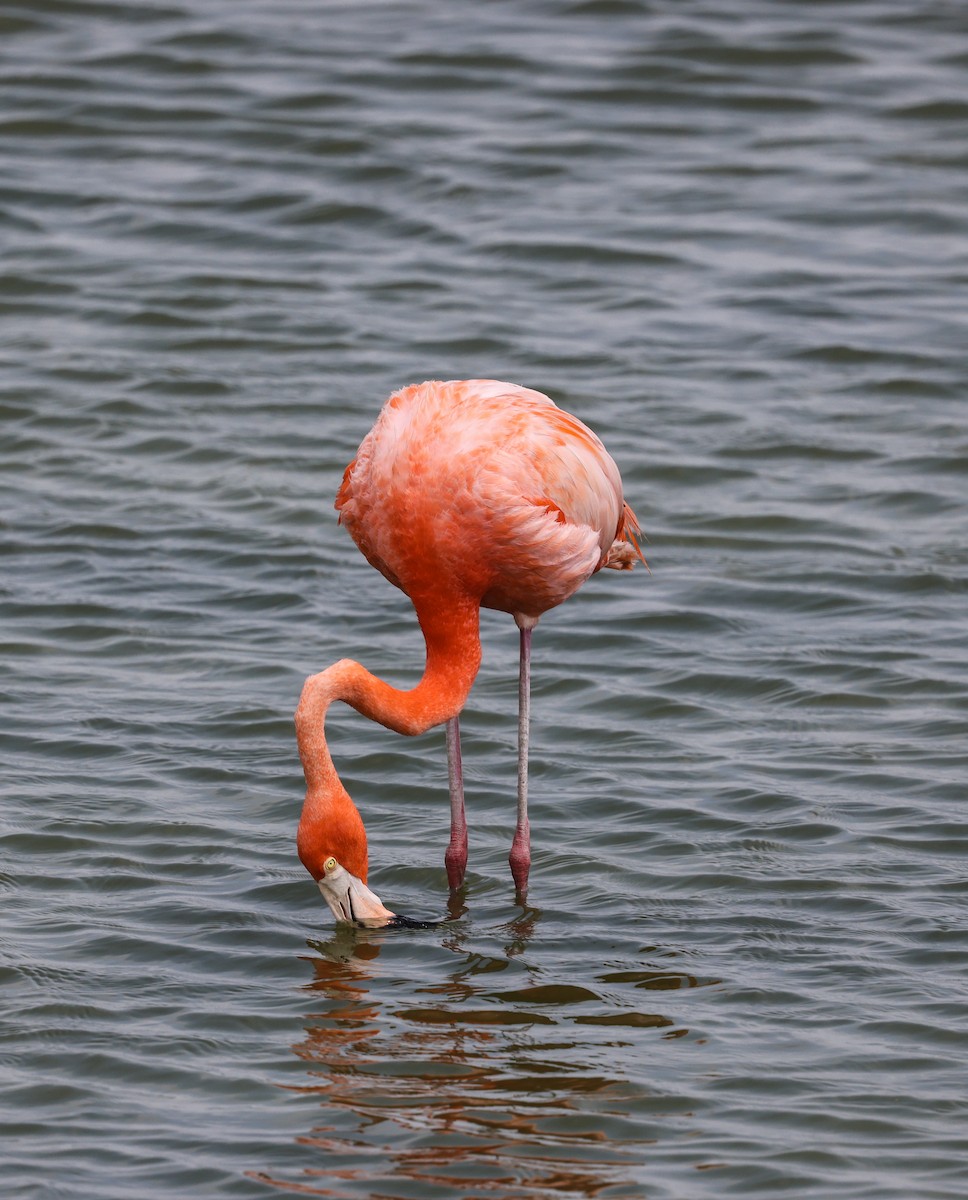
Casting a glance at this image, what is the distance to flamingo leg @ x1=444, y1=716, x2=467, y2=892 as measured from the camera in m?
7.43

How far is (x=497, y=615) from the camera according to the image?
10.3 m

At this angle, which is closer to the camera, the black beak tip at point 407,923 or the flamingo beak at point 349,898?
the flamingo beak at point 349,898

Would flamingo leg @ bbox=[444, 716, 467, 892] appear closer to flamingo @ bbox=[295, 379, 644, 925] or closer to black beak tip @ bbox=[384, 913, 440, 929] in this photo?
flamingo @ bbox=[295, 379, 644, 925]

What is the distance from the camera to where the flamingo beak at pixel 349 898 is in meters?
6.63

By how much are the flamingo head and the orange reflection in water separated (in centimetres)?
16

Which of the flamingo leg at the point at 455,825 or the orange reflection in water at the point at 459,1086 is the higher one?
the flamingo leg at the point at 455,825

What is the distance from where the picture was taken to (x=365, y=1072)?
5.95 meters

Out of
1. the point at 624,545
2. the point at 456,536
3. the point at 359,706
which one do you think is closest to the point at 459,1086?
the point at 359,706

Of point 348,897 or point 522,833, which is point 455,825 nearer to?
point 522,833

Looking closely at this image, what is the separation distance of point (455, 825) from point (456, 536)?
1.17 meters

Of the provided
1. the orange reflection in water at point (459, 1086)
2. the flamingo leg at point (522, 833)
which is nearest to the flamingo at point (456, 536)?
the flamingo leg at point (522, 833)

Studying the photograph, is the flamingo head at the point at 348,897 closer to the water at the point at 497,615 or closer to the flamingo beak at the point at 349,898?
the flamingo beak at the point at 349,898

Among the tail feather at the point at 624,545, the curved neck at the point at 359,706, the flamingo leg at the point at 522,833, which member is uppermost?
the tail feather at the point at 624,545

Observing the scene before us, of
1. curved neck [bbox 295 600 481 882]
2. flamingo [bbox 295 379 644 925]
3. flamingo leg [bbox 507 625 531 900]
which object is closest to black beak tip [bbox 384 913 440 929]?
flamingo [bbox 295 379 644 925]
